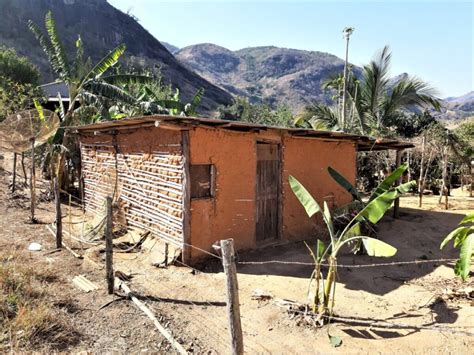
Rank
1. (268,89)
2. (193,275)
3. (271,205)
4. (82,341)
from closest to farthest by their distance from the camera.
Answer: (82,341) → (193,275) → (271,205) → (268,89)

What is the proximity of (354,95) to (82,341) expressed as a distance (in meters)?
12.7

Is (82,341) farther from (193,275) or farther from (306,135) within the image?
(306,135)

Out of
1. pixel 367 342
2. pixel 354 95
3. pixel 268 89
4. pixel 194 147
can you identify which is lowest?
pixel 367 342

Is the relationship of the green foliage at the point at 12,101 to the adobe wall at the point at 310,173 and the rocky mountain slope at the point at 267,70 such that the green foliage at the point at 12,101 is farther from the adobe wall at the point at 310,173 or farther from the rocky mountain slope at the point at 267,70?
the rocky mountain slope at the point at 267,70

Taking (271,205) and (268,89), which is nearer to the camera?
(271,205)

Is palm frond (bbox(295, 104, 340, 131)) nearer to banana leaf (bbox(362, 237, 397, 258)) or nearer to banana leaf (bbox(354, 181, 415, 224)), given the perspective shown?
banana leaf (bbox(354, 181, 415, 224))

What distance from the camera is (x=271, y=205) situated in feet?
26.9

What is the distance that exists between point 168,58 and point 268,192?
190 feet

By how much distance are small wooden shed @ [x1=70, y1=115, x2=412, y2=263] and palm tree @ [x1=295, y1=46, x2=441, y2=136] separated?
4678mm

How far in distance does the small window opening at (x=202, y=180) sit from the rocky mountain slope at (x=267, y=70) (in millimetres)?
72068

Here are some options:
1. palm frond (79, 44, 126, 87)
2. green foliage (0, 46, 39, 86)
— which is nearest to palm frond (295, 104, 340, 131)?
palm frond (79, 44, 126, 87)

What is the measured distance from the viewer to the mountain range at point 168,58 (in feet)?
141

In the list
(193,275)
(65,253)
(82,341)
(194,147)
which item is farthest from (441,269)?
(65,253)

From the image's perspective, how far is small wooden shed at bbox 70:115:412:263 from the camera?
6.60 metres
